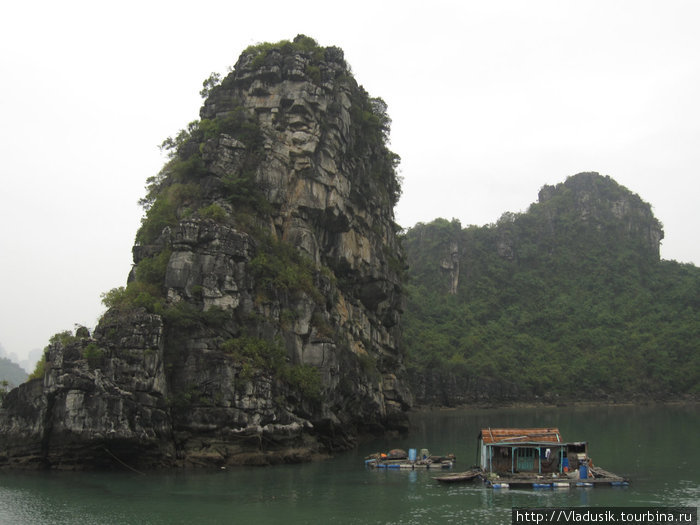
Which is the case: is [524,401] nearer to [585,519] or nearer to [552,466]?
[552,466]

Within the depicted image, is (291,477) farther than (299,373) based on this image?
No

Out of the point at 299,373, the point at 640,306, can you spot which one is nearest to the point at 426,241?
the point at 640,306

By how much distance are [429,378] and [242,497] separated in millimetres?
61297

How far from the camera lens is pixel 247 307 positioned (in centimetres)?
3331

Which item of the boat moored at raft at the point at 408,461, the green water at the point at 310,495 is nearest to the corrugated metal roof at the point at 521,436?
Result: the green water at the point at 310,495

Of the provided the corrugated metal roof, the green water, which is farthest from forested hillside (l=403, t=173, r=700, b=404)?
the corrugated metal roof

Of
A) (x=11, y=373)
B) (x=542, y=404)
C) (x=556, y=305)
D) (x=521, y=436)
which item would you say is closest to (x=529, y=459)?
(x=521, y=436)

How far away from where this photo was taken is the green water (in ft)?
65.4

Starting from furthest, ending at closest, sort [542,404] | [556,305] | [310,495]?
1. [556,305]
2. [542,404]
3. [310,495]

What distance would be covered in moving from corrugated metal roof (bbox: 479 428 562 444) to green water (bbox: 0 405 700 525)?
2.80m

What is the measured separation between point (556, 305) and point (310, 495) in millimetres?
90137

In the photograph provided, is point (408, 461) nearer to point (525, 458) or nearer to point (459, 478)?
point (459, 478)

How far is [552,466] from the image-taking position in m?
26.1

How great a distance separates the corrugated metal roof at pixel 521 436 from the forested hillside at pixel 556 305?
180ft
